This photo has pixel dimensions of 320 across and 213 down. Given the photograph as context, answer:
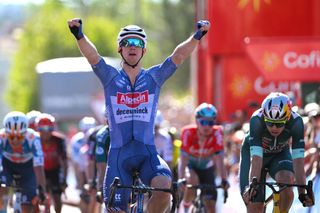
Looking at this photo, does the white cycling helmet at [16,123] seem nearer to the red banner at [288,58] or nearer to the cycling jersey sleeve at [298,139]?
the cycling jersey sleeve at [298,139]

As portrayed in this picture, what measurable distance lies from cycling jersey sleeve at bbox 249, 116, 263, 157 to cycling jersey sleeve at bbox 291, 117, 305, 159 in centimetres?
35

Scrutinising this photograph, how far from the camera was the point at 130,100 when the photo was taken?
11562mm

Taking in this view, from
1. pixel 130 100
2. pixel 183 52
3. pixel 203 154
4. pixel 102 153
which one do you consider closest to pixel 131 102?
pixel 130 100

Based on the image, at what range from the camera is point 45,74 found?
55219 millimetres

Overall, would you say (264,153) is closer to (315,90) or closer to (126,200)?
(126,200)

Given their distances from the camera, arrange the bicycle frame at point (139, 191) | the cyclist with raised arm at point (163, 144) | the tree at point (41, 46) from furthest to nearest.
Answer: the tree at point (41, 46), the cyclist with raised arm at point (163, 144), the bicycle frame at point (139, 191)

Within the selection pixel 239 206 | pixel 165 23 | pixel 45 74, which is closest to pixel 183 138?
pixel 239 206

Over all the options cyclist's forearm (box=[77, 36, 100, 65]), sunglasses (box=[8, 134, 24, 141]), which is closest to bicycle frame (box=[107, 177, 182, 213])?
cyclist's forearm (box=[77, 36, 100, 65])

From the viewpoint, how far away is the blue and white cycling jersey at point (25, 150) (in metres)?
15.2

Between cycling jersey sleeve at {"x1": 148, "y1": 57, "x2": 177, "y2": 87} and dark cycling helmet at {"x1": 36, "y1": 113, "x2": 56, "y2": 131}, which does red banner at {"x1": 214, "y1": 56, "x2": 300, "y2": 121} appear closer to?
dark cycling helmet at {"x1": 36, "y1": 113, "x2": 56, "y2": 131}

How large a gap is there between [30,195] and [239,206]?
10.5ft

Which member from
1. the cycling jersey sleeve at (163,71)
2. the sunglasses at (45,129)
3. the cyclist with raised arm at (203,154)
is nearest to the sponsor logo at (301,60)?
the cyclist with raised arm at (203,154)

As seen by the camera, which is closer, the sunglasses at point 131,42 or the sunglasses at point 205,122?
the sunglasses at point 131,42

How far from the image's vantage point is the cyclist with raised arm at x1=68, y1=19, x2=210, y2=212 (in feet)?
37.4
